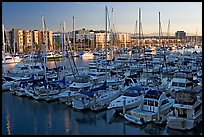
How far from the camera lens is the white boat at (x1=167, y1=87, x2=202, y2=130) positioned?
6.35 meters

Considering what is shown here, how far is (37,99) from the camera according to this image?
399 inches

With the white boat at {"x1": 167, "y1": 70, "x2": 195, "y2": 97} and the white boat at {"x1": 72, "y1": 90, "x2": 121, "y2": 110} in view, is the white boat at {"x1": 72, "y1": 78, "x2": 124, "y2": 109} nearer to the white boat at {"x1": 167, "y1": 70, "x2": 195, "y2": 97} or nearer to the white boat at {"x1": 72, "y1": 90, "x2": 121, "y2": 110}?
the white boat at {"x1": 72, "y1": 90, "x2": 121, "y2": 110}

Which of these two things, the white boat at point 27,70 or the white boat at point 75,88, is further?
the white boat at point 27,70

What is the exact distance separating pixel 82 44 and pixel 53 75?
33.8 meters

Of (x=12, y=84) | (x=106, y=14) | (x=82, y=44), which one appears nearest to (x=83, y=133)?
(x=12, y=84)

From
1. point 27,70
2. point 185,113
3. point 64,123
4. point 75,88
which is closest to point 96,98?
point 75,88

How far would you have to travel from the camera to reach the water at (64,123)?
21.8 feet

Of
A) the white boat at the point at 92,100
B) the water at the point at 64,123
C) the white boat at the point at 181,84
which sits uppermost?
the white boat at the point at 181,84

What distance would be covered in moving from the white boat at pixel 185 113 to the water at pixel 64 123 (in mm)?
142

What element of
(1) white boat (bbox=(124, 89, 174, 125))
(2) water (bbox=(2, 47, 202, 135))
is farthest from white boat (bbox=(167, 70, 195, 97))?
(2) water (bbox=(2, 47, 202, 135))

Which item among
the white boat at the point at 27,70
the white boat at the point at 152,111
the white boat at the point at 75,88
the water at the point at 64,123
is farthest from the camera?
the white boat at the point at 27,70

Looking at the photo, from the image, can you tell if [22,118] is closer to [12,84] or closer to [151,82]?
[12,84]

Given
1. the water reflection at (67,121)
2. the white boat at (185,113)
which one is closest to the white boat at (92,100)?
the water reflection at (67,121)

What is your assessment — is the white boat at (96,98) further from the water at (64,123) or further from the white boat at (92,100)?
the water at (64,123)
